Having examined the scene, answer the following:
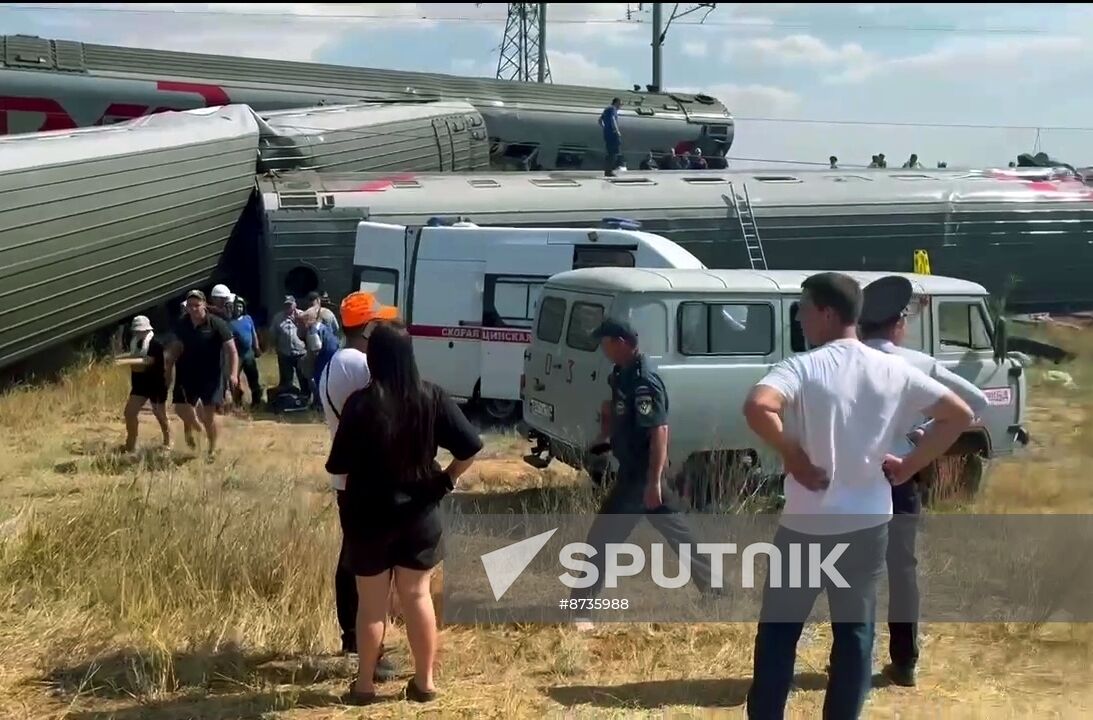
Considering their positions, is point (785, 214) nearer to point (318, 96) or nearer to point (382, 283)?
point (382, 283)

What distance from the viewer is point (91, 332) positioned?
13.9m

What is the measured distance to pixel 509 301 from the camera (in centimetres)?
1153

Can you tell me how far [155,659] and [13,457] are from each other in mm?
5661

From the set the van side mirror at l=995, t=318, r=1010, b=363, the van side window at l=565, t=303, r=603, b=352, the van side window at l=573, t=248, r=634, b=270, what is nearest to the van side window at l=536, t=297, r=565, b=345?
the van side window at l=565, t=303, r=603, b=352

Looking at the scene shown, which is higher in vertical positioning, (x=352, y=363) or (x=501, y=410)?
(x=352, y=363)

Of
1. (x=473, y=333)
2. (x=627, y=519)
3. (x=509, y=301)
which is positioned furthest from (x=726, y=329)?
(x=473, y=333)

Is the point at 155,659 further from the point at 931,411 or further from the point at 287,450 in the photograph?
the point at 287,450

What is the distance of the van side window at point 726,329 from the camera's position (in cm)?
800

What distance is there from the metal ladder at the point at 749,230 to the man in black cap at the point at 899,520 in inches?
452

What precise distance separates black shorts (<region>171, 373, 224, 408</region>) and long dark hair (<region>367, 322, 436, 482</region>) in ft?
18.6

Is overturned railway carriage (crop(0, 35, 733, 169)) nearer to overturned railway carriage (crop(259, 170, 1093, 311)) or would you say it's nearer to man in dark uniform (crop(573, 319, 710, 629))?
overturned railway carriage (crop(259, 170, 1093, 311))

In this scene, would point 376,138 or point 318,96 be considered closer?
point 376,138

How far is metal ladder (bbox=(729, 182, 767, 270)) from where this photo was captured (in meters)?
16.2

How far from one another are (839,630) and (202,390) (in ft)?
22.8
